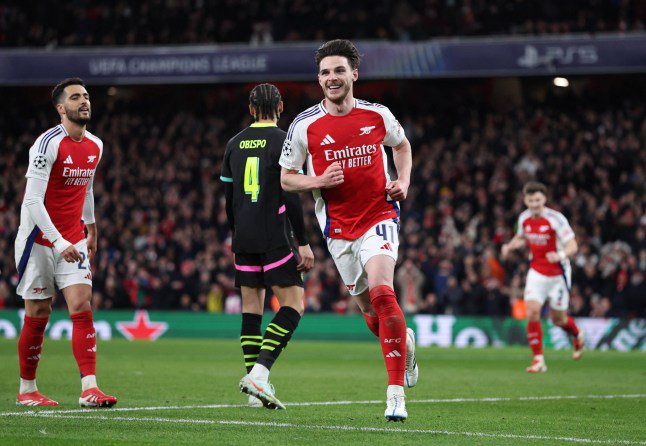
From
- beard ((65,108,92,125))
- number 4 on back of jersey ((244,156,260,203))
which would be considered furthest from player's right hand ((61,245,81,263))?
number 4 on back of jersey ((244,156,260,203))

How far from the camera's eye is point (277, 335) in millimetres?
8906

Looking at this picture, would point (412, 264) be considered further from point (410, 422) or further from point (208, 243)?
point (410, 422)

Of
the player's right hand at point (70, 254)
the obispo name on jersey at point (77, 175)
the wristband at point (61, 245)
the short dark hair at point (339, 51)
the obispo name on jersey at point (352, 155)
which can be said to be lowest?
the player's right hand at point (70, 254)

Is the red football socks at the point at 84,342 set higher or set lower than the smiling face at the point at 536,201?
lower

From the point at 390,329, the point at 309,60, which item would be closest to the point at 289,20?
the point at 309,60

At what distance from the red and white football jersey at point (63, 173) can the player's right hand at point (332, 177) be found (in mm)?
2285

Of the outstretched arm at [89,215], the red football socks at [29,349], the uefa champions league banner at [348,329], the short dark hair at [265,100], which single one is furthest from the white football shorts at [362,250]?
the uefa champions league banner at [348,329]

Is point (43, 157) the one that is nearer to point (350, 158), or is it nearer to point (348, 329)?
point (350, 158)

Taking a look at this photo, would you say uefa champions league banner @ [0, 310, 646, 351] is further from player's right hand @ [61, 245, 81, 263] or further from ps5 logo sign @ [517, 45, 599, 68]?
player's right hand @ [61, 245, 81, 263]

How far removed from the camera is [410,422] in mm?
7738

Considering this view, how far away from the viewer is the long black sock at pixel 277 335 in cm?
873

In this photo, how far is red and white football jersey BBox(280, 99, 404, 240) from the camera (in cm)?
810

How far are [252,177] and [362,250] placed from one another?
1.71m

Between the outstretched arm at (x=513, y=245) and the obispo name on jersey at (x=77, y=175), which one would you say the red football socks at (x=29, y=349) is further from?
the outstretched arm at (x=513, y=245)
